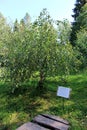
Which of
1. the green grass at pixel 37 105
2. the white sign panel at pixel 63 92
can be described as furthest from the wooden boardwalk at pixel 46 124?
the white sign panel at pixel 63 92

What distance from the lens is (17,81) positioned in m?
14.3

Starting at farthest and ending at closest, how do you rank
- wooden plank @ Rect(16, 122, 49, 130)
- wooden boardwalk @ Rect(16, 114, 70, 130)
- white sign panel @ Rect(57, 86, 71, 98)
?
white sign panel @ Rect(57, 86, 71, 98), wooden boardwalk @ Rect(16, 114, 70, 130), wooden plank @ Rect(16, 122, 49, 130)

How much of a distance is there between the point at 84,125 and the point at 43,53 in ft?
13.6

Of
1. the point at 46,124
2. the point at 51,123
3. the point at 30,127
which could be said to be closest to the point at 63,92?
the point at 51,123

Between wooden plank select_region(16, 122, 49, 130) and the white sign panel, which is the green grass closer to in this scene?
the white sign panel

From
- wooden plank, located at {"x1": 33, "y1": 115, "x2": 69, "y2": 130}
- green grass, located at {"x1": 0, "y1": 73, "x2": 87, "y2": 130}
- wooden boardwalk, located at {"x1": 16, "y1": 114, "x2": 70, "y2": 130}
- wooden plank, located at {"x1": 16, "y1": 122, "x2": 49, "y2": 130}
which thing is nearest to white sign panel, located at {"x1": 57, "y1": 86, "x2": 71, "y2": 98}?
green grass, located at {"x1": 0, "y1": 73, "x2": 87, "y2": 130}

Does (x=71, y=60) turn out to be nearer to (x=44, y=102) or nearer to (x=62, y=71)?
(x=62, y=71)

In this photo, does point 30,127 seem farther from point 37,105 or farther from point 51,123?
point 37,105

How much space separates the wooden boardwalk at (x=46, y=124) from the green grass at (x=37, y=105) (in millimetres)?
→ 799

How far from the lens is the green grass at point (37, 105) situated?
12422mm

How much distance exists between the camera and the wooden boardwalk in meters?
9.66

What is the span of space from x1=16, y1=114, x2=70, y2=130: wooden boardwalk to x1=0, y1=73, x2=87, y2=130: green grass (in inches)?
31.5

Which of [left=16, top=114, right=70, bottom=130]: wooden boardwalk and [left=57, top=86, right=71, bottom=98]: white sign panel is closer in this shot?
[left=16, top=114, right=70, bottom=130]: wooden boardwalk

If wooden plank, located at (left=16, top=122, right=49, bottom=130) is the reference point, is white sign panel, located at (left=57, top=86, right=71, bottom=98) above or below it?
above
